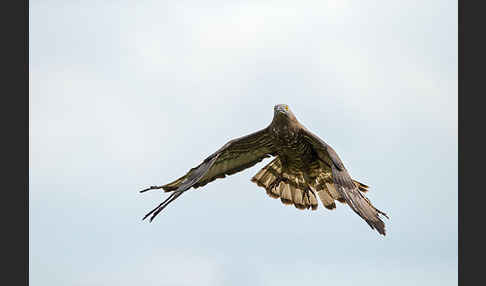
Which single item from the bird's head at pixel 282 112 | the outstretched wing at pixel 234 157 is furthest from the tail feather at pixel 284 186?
the bird's head at pixel 282 112

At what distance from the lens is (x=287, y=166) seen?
1906cm

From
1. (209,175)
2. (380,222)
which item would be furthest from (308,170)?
(380,222)

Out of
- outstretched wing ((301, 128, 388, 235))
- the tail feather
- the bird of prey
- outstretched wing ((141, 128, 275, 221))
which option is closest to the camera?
outstretched wing ((301, 128, 388, 235))

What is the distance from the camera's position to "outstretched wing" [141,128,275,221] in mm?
17578

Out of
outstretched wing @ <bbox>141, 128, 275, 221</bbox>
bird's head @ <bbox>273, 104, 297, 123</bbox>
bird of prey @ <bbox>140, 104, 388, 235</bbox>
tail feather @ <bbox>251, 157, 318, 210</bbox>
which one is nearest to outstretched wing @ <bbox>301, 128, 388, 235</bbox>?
bird of prey @ <bbox>140, 104, 388, 235</bbox>

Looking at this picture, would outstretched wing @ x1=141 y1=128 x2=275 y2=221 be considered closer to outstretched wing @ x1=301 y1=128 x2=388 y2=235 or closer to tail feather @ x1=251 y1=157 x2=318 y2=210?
tail feather @ x1=251 y1=157 x2=318 y2=210

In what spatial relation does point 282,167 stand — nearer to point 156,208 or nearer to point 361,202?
point 361,202

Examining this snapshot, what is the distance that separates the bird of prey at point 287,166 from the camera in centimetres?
1692

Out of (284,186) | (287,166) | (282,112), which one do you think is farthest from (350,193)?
(284,186)

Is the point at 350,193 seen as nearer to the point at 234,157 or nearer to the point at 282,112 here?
the point at 282,112

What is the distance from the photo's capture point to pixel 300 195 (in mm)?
19484

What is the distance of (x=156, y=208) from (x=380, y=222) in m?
3.93

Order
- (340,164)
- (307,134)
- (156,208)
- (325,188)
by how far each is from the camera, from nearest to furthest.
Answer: (156,208) → (340,164) → (307,134) → (325,188)

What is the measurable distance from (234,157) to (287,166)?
1.21 meters
